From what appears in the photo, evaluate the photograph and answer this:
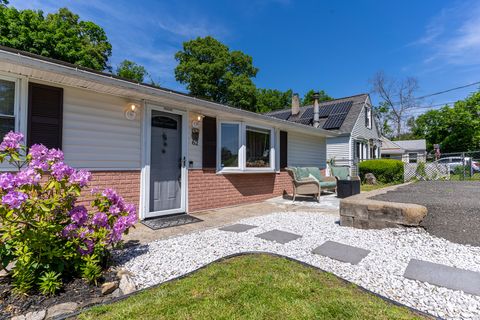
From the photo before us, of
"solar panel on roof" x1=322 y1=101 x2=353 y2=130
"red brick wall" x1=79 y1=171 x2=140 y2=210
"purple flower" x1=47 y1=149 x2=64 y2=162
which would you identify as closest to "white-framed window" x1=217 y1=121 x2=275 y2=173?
"red brick wall" x1=79 y1=171 x2=140 y2=210

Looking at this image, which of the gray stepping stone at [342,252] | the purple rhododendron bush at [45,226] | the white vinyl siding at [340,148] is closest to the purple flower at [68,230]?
the purple rhododendron bush at [45,226]

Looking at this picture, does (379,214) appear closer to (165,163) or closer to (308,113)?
(165,163)

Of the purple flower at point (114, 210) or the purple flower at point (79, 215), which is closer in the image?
the purple flower at point (79, 215)

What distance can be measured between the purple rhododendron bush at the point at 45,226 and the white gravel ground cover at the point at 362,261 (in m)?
0.57

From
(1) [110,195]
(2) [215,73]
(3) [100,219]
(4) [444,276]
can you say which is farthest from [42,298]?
(2) [215,73]

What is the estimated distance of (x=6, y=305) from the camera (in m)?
1.87

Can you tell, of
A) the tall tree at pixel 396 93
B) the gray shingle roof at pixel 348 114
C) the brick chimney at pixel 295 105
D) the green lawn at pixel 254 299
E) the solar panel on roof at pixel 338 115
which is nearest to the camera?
the green lawn at pixel 254 299

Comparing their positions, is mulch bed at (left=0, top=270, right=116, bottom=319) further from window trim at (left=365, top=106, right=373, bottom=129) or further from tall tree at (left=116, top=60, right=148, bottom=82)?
tall tree at (left=116, top=60, right=148, bottom=82)

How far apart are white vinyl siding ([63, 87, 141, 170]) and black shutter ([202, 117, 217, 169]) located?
1.56m

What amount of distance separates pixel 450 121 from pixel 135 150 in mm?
31630

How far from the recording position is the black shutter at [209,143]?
5.72 meters

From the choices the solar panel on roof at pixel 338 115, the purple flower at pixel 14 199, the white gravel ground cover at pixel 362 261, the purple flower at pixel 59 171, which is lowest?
the white gravel ground cover at pixel 362 261

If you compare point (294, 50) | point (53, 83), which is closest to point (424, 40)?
point (294, 50)

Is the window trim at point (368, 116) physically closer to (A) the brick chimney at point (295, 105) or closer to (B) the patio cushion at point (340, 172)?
(A) the brick chimney at point (295, 105)
